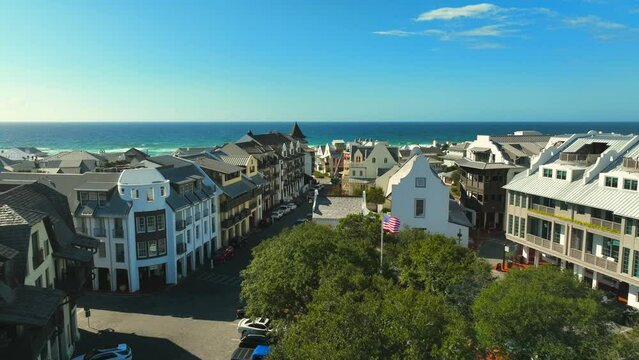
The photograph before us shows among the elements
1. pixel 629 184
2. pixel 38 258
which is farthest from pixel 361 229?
pixel 629 184

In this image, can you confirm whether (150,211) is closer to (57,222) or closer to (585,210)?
(57,222)

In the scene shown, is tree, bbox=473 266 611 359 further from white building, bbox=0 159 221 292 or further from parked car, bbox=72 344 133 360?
white building, bbox=0 159 221 292

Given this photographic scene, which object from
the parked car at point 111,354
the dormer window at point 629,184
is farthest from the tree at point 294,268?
the dormer window at point 629,184

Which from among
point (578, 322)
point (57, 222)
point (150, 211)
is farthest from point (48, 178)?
point (578, 322)

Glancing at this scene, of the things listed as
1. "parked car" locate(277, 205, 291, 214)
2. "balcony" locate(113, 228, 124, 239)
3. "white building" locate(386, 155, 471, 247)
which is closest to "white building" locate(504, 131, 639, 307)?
"white building" locate(386, 155, 471, 247)

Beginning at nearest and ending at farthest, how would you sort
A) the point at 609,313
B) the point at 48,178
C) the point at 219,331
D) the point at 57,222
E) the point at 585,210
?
the point at 609,313
the point at 57,222
the point at 219,331
the point at 585,210
the point at 48,178

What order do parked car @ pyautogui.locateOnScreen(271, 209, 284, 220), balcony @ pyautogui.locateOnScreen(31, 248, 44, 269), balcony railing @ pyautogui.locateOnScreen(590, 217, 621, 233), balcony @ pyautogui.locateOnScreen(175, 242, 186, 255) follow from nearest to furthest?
balcony @ pyautogui.locateOnScreen(31, 248, 44, 269) < balcony railing @ pyautogui.locateOnScreen(590, 217, 621, 233) < balcony @ pyautogui.locateOnScreen(175, 242, 186, 255) < parked car @ pyautogui.locateOnScreen(271, 209, 284, 220)

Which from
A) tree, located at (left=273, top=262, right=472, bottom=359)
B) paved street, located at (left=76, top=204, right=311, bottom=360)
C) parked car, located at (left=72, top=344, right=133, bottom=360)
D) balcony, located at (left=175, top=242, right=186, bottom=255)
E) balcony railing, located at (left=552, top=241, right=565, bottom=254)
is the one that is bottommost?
paved street, located at (left=76, top=204, right=311, bottom=360)

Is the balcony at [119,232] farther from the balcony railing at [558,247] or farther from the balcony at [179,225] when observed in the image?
the balcony railing at [558,247]

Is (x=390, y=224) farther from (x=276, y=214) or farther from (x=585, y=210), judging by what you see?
(x=276, y=214)
